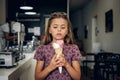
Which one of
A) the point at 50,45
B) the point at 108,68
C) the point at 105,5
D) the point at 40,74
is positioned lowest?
the point at 108,68

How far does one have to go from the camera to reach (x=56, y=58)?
150 centimetres

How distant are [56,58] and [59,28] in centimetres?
20

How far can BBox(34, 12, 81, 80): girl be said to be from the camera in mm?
1531

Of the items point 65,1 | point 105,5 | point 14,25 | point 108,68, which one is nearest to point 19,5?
point 65,1

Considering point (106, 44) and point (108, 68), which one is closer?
point (108, 68)

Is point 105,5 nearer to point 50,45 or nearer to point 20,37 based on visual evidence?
point 20,37

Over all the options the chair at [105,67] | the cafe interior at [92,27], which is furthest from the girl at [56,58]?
the chair at [105,67]

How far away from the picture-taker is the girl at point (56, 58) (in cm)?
153

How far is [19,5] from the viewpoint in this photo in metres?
8.40

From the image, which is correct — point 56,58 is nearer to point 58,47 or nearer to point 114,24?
point 58,47

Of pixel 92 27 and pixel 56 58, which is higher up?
pixel 92 27

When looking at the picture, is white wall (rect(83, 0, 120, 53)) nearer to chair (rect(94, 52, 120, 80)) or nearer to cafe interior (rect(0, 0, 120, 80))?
cafe interior (rect(0, 0, 120, 80))

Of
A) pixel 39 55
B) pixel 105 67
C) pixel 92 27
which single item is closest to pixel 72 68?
pixel 39 55

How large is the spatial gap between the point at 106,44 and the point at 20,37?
436 cm
